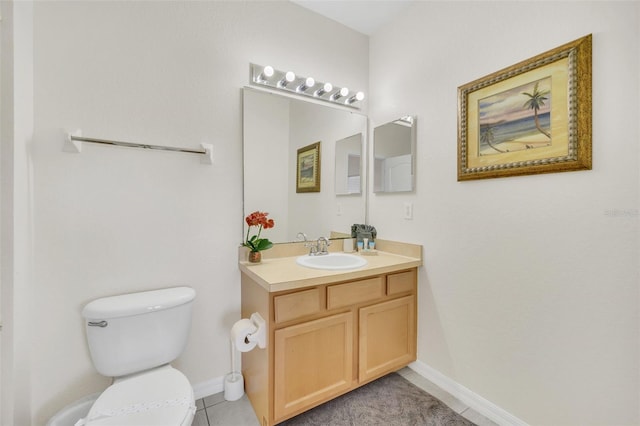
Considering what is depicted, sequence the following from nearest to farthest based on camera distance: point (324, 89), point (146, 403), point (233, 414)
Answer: point (146, 403) → point (233, 414) → point (324, 89)

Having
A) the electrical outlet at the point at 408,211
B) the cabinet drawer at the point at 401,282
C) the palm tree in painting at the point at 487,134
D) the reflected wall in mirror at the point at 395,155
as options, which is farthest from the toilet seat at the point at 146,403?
the palm tree in painting at the point at 487,134

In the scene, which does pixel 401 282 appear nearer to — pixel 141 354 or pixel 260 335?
pixel 260 335

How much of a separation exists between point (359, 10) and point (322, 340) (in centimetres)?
227

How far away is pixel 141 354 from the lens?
1321 millimetres


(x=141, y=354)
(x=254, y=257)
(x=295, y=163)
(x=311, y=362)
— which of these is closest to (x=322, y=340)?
(x=311, y=362)

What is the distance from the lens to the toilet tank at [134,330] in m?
1.27

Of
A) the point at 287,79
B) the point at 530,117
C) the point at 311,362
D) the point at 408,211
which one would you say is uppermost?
the point at 287,79

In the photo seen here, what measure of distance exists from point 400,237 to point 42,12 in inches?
91.6

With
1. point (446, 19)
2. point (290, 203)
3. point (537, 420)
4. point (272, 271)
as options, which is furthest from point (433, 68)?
point (537, 420)

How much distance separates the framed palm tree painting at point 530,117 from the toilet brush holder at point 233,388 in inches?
71.7

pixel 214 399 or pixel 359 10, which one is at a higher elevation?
pixel 359 10

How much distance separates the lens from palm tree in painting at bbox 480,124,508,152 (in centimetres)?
150

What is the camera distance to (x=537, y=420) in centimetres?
135

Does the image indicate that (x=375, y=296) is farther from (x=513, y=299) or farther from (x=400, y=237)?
(x=513, y=299)
